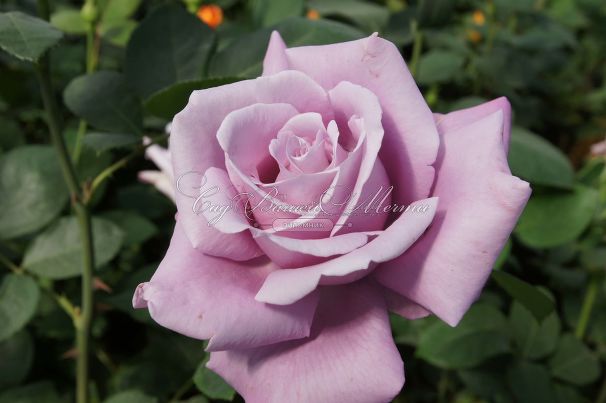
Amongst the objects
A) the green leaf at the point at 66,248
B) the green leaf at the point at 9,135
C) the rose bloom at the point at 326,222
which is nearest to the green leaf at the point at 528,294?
the rose bloom at the point at 326,222

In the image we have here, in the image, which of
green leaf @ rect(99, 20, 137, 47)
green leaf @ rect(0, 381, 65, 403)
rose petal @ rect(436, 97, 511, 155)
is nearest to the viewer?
rose petal @ rect(436, 97, 511, 155)

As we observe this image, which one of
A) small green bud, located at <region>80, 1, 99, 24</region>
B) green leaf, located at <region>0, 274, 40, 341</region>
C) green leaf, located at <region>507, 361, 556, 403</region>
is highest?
small green bud, located at <region>80, 1, 99, 24</region>

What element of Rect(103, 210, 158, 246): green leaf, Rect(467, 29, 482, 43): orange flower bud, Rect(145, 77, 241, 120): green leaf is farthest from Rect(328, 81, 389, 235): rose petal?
Rect(467, 29, 482, 43): orange flower bud

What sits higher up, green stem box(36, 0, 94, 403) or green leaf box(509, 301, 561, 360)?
green stem box(36, 0, 94, 403)

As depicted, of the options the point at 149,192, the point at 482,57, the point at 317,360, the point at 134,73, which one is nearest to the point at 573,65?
the point at 482,57

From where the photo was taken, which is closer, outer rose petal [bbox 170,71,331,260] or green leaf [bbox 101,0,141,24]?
outer rose petal [bbox 170,71,331,260]

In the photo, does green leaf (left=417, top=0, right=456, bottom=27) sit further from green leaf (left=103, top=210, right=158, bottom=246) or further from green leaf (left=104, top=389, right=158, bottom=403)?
green leaf (left=104, top=389, right=158, bottom=403)
